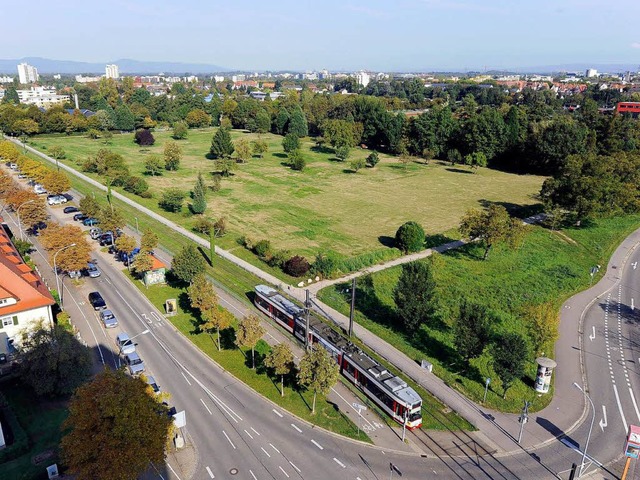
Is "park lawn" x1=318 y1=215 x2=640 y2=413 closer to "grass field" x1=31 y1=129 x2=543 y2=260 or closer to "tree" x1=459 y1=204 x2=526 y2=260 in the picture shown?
"tree" x1=459 y1=204 x2=526 y2=260

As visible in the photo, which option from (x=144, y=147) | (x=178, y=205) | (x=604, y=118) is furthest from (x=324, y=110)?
(x=178, y=205)

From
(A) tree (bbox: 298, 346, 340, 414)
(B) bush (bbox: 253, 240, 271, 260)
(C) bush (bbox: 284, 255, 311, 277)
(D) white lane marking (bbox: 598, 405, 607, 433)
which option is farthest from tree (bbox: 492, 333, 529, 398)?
(B) bush (bbox: 253, 240, 271, 260)

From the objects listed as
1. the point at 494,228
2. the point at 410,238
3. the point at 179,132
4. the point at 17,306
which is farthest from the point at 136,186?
the point at 179,132

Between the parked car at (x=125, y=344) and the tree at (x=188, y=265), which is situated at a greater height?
the tree at (x=188, y=265)

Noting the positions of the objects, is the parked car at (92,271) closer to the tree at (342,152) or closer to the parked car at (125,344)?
the parked car at (125,344)

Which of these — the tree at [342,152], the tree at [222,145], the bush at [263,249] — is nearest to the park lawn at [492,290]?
the bush at [263,249]

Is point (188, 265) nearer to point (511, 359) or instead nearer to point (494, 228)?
point (511, 359)
